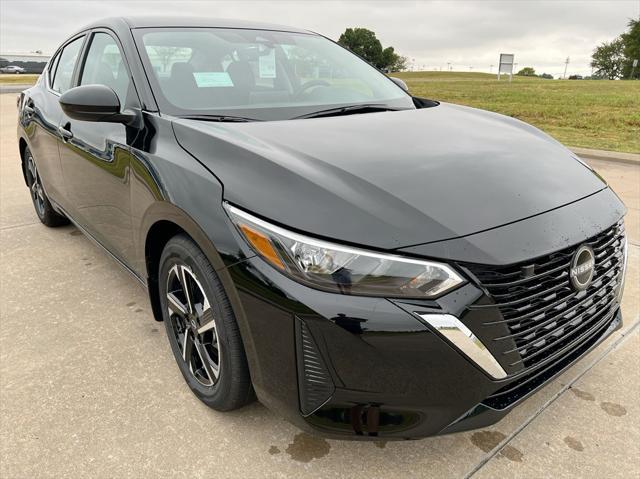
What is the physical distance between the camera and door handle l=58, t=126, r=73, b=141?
3.07 meters

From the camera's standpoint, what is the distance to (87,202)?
117 inches

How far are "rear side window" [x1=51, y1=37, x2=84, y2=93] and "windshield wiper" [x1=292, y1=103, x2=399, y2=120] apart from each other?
Answer: 181cm

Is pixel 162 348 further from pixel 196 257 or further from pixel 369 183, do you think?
pixel 369 183

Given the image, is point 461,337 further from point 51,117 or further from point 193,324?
point 51,117

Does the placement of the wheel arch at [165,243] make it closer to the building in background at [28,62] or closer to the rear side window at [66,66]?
the rear side window at [66,66]

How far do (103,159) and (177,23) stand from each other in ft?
2.88

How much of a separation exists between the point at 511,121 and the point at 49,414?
2573mm

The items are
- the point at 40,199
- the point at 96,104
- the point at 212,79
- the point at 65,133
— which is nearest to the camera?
the point at 96,104

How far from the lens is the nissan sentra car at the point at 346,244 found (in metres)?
1.51

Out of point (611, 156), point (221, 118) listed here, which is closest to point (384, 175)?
point (221, 118)

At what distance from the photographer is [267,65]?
2871 millimetres

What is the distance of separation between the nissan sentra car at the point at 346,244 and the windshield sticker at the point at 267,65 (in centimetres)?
15

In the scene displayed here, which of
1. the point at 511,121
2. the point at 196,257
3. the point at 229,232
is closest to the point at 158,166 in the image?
the point at 196,257

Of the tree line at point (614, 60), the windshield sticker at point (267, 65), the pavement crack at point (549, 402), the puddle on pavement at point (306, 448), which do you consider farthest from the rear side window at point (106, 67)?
the tree line at point (614, 60)
